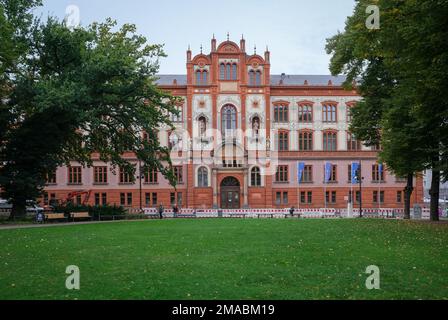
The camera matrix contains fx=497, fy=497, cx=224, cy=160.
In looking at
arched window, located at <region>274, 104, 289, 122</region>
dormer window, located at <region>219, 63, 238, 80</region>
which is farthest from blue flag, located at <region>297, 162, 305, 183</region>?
dormer window, located at <region>219, 63, 238, 80</region>

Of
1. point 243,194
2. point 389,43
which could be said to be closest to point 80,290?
point 389,43

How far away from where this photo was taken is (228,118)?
60688 millimetres

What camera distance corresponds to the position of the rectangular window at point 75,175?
61.9 m

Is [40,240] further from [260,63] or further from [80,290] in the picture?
[260,63]

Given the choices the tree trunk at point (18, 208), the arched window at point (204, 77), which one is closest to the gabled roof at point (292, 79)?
the arched window at point (204, 77)

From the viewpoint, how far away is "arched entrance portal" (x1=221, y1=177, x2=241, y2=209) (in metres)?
60.5

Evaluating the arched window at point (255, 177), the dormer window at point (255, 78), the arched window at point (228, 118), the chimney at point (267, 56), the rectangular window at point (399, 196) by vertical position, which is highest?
the chimney at point (267, 56)

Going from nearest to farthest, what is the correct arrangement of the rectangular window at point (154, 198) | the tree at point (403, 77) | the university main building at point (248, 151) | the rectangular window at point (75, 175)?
the tree at point (403, 77)
the university main building at point (248, 151)
the rectangular window at point (154, 198)
the rectangular window at point (75, 175)

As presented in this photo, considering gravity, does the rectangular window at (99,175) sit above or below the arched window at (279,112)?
below

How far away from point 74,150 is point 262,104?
2619cm

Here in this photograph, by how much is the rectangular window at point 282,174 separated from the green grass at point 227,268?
42381 mm

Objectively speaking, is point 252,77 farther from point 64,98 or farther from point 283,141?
point 64,98

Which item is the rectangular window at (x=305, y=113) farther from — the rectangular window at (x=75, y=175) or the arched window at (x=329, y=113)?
the rectangular window at (x=75, y=175)

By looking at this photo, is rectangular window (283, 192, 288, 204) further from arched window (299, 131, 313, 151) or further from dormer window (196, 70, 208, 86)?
dormer window (196, 70, 208, 86)
